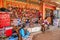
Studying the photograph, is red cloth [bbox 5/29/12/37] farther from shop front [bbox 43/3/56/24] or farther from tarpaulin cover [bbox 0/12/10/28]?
shop front [bbox 43/3/56/24]

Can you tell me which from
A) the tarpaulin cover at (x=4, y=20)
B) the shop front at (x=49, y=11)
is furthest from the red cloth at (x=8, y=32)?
the shop front at (x=49, y=11)

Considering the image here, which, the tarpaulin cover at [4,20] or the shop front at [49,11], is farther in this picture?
the shop front at [49,11]

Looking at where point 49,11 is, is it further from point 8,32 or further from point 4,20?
point 4,20

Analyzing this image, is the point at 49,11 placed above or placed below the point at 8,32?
above

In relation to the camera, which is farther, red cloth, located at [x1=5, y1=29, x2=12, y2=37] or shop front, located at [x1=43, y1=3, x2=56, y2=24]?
shop front, located at [x1=43, y1=3, x2=56, y2=24]

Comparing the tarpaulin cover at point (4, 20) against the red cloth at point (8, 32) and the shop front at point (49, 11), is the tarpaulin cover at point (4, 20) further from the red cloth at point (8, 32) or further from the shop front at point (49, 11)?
the shop front at point (49, 11)

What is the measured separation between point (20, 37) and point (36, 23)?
13.3 ft

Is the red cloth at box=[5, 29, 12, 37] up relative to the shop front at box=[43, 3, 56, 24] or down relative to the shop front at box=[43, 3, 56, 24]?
down

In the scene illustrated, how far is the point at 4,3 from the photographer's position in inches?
254

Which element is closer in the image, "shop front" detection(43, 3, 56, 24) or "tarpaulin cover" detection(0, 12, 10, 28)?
"tarpaulin cover" detection(0, 12, 10, 28)

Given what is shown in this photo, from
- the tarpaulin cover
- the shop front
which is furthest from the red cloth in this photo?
the shop front

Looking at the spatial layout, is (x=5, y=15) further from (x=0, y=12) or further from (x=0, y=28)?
(x=0, y=28)

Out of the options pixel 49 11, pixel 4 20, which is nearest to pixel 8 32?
pixel 4 20

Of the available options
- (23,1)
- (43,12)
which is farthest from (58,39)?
(43,12)
